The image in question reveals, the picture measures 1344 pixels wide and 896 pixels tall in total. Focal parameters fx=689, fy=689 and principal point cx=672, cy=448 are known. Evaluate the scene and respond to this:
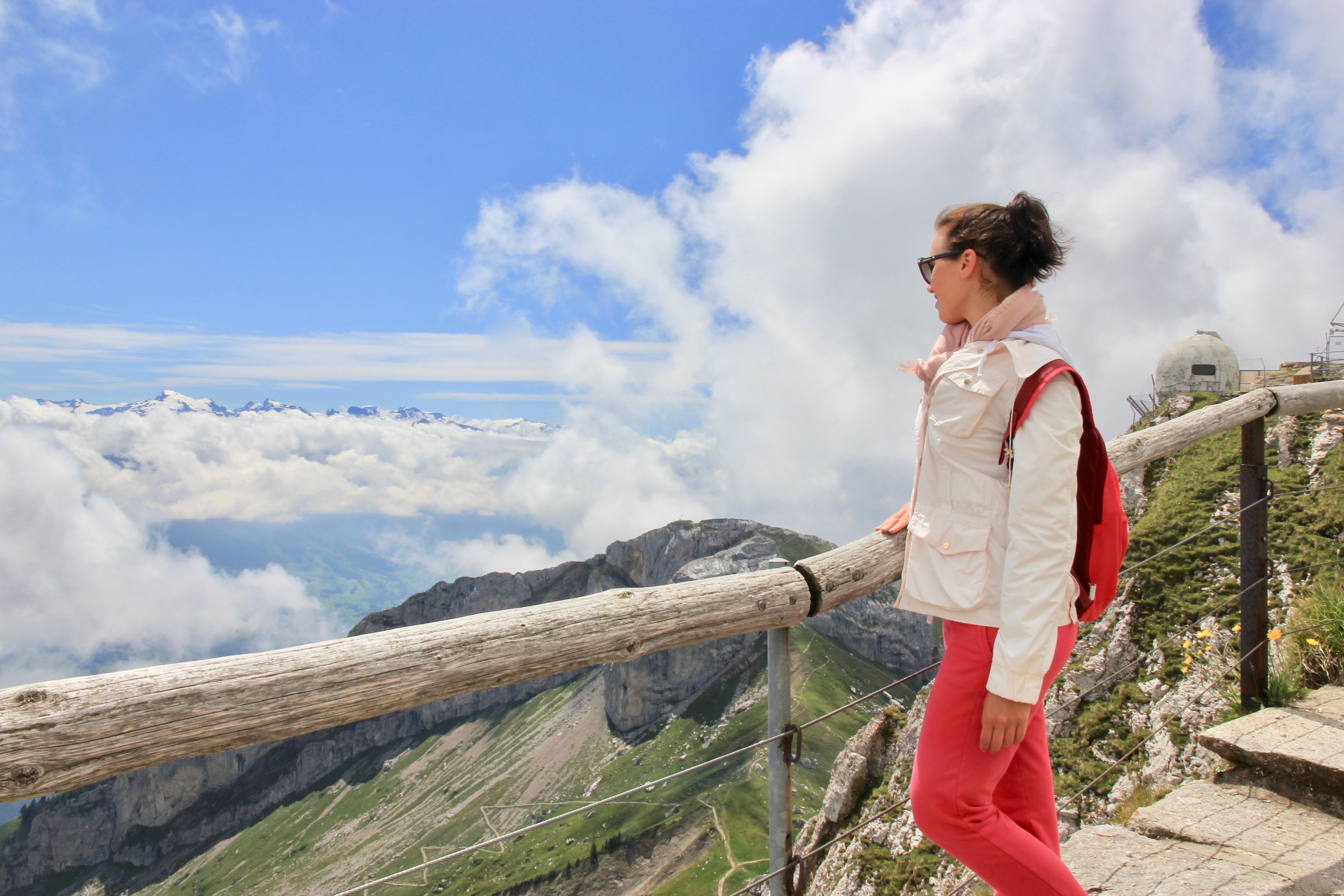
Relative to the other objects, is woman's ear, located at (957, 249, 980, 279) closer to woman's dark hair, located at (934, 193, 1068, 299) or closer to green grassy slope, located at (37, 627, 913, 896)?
woman's dark hair, located at (934, 193, 1068, 299)

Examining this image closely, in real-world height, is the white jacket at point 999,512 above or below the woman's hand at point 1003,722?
above

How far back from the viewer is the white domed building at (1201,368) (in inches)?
2357

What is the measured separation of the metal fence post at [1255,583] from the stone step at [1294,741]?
25 centimetres

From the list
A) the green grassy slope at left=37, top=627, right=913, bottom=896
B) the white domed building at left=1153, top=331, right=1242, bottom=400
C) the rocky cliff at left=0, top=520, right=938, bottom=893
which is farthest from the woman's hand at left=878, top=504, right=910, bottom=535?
the rocky cliff at left=0, top=520, right=938, bottom=893

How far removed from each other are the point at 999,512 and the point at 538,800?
170066 mm

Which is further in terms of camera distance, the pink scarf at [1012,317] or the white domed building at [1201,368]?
the white domed building at [1201,368]

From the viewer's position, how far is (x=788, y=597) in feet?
10.4

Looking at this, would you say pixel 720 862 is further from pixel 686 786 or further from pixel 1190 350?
pixel 1190 350

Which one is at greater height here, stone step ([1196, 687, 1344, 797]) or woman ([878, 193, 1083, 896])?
woman ([878, 193, 1083, 896])

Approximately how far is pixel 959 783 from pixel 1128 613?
13.2 m

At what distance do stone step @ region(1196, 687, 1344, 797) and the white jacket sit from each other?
3.46m

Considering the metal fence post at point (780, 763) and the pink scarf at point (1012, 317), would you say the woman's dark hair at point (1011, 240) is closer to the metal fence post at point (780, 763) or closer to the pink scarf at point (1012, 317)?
the pink scarf at point (1012, 317)

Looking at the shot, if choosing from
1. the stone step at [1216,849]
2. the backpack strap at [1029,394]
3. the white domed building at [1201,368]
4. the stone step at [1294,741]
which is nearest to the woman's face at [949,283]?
the backpack strap at [1029,394]

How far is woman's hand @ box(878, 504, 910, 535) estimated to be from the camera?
3.73 meters
